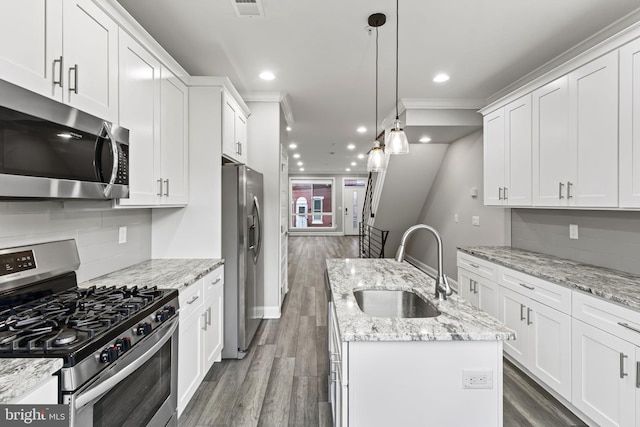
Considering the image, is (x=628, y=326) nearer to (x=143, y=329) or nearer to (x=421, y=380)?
(x=421, y=380)

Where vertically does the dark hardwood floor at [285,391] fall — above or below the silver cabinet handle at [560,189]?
below

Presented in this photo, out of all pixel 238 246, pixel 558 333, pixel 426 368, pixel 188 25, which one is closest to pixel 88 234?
pixel 238 246

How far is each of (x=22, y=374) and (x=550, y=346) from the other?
9.22 ft

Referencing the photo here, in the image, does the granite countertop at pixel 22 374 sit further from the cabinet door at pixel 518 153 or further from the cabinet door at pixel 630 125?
the cabinet door at pixel 518 153

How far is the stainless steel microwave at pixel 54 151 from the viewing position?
1.11 m

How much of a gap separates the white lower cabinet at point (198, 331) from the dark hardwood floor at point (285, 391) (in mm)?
178

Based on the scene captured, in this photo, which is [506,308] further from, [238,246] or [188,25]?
[188,25]

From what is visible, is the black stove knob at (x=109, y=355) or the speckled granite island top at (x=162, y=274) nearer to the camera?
the black stove knob at (x=109, y=355)

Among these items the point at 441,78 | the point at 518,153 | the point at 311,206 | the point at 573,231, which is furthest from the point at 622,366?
the point at 311,206

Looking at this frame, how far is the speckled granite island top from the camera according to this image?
6.13 ft

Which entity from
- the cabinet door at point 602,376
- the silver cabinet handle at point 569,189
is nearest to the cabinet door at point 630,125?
the silver cabinet handle at point 569,189

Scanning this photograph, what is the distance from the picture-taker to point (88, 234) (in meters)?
1.91

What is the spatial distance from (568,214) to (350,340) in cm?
262

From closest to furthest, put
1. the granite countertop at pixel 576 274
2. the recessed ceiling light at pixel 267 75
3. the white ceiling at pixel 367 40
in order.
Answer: the granite countertop at pixel 576 274
the white ceiling at pixel 367 40
the recessed ceiling light at pixel 267 75
